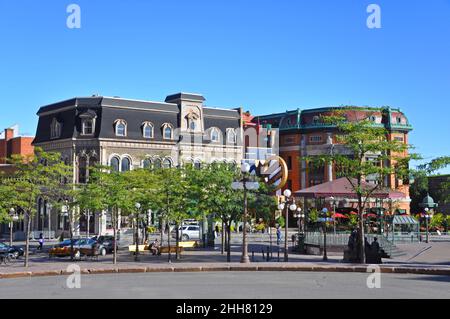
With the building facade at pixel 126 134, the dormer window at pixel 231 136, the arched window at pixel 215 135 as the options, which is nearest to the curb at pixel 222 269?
the building facade at pixel 126 134

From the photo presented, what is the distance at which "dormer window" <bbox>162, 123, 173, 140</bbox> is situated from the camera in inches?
2484

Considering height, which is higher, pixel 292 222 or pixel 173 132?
pixel 173 132

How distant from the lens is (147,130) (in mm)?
62281

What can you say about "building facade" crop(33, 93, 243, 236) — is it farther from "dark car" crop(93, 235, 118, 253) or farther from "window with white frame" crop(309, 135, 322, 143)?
"dark car" crop(93, 235, 118, 253)

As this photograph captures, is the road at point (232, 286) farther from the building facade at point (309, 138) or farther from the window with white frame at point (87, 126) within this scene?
the building facade at point (309, 138)

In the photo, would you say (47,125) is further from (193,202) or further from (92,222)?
(193,202)

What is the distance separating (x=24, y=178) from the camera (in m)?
30.2

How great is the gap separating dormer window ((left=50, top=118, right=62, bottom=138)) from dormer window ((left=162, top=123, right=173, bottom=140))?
34.3ft

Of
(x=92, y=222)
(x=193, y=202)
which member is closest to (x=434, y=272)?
(x=193, y=202)

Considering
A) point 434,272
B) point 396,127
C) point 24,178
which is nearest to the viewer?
point 434,272

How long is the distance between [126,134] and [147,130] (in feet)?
8.13

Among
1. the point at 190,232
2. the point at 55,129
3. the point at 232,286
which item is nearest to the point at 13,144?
the point at 55,129

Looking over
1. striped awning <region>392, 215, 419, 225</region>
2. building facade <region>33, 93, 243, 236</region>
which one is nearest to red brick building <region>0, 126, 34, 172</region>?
building facade <region>33, 93, 243, 236</region>
